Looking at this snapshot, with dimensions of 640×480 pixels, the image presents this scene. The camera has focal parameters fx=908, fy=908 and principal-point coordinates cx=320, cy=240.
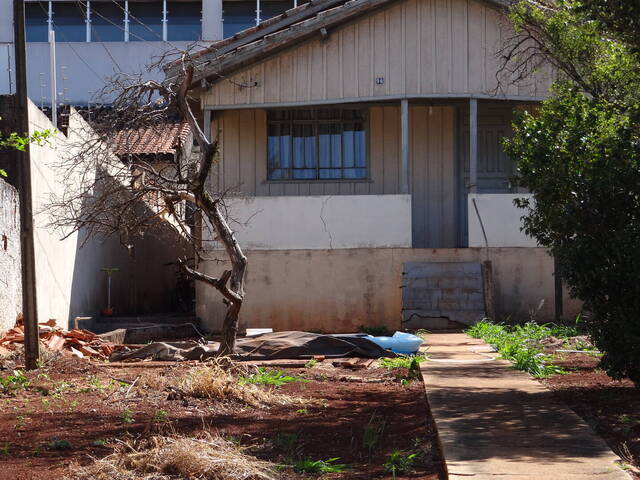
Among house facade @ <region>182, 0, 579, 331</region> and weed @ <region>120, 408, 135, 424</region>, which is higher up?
house facade @ <region>182, 0, 579, 331</region>

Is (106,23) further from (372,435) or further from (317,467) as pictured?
(317,467)

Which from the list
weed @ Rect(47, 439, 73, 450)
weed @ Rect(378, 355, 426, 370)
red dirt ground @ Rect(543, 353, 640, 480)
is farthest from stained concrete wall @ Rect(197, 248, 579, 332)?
weed @ Rect(47, 439, 73, 450)

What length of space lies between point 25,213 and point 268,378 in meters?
3.49

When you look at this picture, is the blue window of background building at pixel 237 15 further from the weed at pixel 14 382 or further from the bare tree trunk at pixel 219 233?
the weed at pixel 14 382

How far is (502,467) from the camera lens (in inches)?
206

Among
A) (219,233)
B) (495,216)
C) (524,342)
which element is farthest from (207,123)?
(524,342)

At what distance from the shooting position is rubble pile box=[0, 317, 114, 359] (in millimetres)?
12354

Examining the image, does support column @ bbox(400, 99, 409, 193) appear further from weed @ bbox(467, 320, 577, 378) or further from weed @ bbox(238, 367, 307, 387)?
weed @ bbox(238, 367, 307, 387)

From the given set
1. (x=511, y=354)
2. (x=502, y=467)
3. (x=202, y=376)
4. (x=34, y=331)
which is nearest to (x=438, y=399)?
(x=202, y=376)

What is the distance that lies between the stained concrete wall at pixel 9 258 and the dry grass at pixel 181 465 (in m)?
7.67

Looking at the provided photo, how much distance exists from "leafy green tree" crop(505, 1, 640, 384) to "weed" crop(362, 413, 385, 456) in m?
2.33

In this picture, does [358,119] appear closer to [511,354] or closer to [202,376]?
[511,354]

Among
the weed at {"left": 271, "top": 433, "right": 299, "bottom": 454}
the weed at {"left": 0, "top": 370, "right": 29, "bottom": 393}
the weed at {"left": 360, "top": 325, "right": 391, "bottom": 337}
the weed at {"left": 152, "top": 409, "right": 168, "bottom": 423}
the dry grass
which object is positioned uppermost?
the dry grass

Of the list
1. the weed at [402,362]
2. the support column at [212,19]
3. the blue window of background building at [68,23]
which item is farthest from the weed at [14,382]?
the blue window of background building at [68,23]
